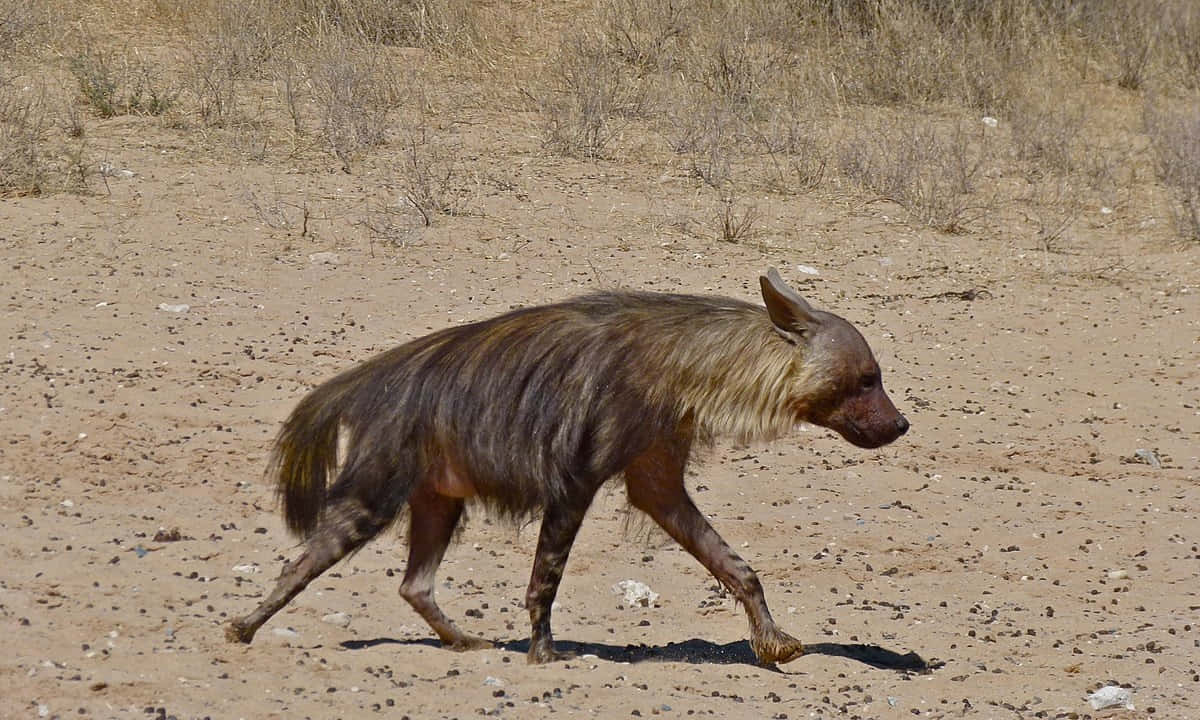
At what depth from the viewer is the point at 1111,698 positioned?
5.48 metres

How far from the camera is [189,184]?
10953 millimetres

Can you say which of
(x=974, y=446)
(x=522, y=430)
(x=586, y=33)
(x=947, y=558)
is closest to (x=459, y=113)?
(x=586, y=33)

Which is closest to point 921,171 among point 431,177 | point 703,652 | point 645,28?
point 645,28

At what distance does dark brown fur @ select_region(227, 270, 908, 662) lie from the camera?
5562 millimetres

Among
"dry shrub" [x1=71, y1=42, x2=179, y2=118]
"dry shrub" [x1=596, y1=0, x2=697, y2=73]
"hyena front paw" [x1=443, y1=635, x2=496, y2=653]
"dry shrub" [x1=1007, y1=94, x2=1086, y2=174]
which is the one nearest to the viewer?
"hyena front paw" [x1=443, y1=635, x2=496, y2=653]

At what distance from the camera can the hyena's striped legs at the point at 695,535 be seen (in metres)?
5.82

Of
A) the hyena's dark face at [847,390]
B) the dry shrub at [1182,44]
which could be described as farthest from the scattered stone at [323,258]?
Answer: the dry shrub at [1182,44]

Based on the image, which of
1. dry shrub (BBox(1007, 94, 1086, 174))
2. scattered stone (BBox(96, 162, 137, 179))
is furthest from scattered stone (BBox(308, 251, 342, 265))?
dry shrub (BBox(1007, 94, 1086, 174))

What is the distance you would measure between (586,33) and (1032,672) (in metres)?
9.80

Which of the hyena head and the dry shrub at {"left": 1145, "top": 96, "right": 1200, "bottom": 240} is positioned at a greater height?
the hyena head

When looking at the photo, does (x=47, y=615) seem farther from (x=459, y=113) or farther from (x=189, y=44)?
(x=189, y=44)

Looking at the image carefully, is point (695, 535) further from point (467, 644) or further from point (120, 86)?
point (120, 86)

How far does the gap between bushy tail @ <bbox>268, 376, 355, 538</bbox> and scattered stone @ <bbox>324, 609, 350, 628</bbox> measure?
1.18 feet

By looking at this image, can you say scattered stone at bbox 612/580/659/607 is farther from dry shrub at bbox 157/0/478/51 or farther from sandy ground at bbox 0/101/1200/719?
dry shrub at bbox 157/0/478/51
